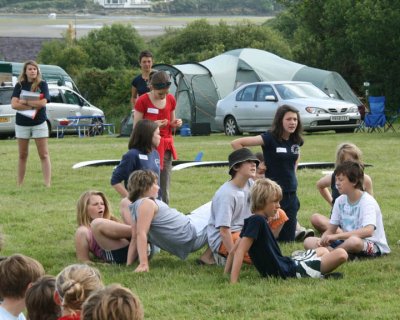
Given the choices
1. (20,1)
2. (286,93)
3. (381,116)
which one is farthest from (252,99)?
(20,1)

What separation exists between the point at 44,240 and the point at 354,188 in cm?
308

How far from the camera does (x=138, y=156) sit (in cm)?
903

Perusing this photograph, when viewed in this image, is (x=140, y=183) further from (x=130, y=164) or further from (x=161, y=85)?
(x=161, y=85)

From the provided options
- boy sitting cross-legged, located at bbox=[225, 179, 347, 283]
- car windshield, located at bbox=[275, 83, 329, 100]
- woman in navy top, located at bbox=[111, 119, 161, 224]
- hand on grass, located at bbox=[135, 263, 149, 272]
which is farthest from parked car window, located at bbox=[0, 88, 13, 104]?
boy sitting cross-legged, located at bbox=[225, 179, 347, 283]

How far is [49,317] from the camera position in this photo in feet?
15.7

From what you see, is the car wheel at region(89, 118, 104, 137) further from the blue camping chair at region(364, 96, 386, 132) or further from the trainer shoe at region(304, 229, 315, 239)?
the trainer shoe at region(304, 229, 315, 239)

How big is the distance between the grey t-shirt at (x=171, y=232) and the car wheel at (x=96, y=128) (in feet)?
76.5

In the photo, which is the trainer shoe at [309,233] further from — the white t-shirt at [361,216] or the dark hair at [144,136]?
the dark hair at [144,136]

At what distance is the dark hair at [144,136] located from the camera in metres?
9.05

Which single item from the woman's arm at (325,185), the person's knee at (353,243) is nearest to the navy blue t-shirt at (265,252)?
the person's knee at (353,243)

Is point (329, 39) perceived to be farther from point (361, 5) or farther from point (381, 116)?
point (381, 116)

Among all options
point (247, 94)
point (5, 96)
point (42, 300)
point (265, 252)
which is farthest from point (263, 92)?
point (42, 300)

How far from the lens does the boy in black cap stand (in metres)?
7.99

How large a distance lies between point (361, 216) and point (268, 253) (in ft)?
3.80
